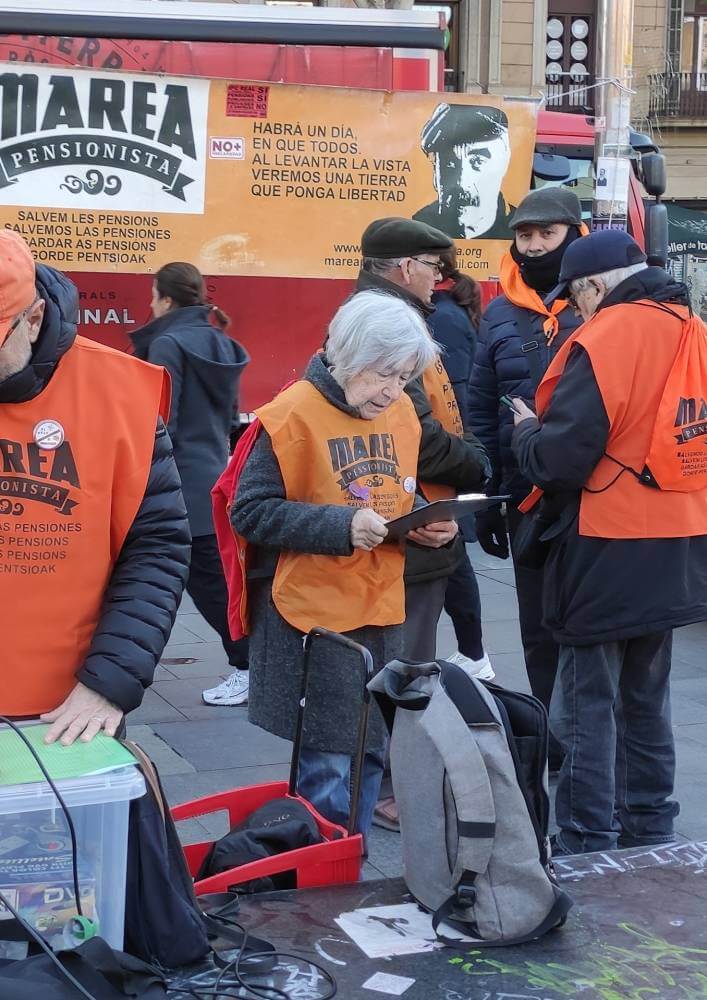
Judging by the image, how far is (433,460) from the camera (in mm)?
4117

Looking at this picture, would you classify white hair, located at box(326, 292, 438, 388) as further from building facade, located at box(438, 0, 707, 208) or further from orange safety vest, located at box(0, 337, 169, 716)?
building facade, located at box(438, 0, 707, 208)

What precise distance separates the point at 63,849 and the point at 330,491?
1297mm

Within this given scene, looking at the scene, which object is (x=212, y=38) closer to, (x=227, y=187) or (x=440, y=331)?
(x=227, y=187)

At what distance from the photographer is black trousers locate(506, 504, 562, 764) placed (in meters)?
4.68

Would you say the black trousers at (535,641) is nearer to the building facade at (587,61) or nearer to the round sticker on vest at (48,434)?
the round sticker on vest at (48,434)

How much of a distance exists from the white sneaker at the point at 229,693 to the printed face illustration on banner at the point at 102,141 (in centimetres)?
267

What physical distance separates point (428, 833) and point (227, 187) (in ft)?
16.1

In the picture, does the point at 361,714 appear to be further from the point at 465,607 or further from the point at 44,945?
the point at 465,607

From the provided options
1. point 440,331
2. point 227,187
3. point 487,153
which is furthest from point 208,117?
point 440,331

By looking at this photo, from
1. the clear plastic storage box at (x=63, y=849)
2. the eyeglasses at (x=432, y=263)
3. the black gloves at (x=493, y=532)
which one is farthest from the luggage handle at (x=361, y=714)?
the black gloves at (x=493, y=532)

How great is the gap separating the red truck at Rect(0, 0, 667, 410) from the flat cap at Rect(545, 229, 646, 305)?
3.52 metres

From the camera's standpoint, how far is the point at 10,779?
7.53 ft

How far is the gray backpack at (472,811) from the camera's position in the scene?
2.82 m

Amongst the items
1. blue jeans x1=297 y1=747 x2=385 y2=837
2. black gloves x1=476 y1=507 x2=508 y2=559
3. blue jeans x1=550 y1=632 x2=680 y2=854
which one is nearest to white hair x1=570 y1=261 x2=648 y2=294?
blue jeans x1=550 y1=632 x2=680 y2=854
